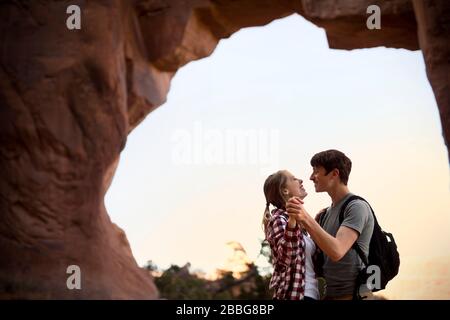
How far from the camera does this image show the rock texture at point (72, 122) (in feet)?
23.2

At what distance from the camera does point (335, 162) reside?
2729 millimetres

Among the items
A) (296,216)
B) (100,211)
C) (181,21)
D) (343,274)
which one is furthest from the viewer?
(181,21)

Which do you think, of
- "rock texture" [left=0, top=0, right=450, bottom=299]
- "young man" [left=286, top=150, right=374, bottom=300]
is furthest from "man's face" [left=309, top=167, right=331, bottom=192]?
"rock texture" [left=0, top=0, right=450, bottom=299]

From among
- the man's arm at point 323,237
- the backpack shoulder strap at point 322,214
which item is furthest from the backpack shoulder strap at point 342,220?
the backpack shoulder strap at point 322,214

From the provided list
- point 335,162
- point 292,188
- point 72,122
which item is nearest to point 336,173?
point 335,162

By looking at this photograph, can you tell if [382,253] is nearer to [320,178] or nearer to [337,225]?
[337,225]

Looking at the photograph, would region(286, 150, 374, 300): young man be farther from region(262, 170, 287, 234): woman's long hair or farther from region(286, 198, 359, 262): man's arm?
region(262, 170, 287, 234): woman's long hair

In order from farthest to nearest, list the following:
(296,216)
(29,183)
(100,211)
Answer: (100,211) < (29,183) < (296,216)

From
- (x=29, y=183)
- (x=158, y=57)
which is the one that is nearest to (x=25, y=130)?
(x=29, y=183)

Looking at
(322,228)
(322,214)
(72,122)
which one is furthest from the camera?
(72,122)

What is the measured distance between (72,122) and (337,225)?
543 cm

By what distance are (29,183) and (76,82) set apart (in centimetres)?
135
